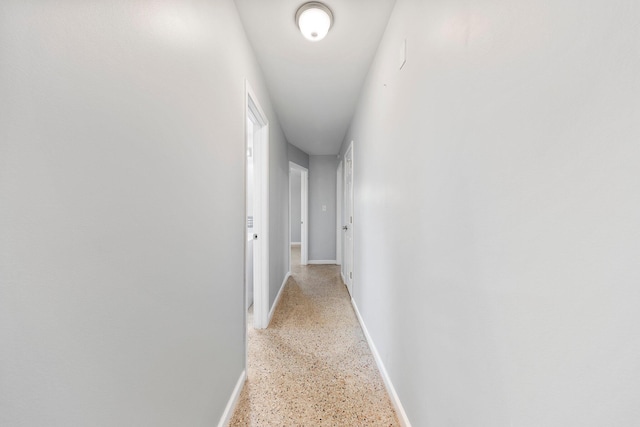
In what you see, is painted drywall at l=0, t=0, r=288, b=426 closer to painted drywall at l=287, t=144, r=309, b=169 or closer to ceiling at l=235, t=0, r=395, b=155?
ceiling at l=235, t=0, r=395, b=155

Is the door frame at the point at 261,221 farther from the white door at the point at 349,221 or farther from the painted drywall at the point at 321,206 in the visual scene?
the painted drywall at the point at 321,206

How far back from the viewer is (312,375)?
6.16 feet

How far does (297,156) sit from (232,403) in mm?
3938

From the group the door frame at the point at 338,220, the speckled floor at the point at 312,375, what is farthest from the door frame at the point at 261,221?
the door frame at the point at 338,220

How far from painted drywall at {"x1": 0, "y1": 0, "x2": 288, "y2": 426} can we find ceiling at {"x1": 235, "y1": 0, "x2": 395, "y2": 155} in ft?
1.80

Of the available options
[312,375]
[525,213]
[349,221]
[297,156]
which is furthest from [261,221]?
[297,156]

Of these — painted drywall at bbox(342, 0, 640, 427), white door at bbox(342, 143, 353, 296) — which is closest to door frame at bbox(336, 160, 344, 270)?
white door at bbox(342, 143, 353, 296)

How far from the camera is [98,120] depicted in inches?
23.7

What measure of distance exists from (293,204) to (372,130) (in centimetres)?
654

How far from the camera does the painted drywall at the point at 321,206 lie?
5.64 metres

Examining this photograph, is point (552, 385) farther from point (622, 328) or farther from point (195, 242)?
point (195, 242)

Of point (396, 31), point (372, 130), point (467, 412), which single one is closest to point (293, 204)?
point (372, 130)

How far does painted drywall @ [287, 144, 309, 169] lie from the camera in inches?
172

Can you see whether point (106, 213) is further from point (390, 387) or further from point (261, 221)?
point (261, 221)
